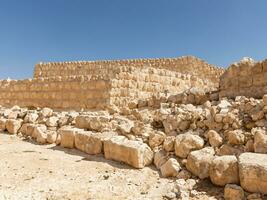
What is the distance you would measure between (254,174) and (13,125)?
7.13m

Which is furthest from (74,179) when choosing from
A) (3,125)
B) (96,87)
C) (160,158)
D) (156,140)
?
(96,87)

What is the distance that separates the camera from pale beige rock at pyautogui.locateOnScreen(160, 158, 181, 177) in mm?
4406

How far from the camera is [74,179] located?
455 cm

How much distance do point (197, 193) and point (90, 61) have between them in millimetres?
17641

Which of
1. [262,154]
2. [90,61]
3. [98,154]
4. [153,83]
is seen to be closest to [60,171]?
[98,154]

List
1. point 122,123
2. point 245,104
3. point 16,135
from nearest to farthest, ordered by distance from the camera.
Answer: point 245,104
point 122,123
point 16,135

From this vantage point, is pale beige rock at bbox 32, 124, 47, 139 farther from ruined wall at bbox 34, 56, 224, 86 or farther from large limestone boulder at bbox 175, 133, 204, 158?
ruined wall at bbox 34, 56, 224, 86

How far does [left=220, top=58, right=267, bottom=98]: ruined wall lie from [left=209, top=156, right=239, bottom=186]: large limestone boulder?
261 centimetres

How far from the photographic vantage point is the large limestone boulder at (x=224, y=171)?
3.77 meters

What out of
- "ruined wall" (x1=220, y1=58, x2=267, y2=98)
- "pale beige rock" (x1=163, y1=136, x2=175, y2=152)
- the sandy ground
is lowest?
the sandy ground

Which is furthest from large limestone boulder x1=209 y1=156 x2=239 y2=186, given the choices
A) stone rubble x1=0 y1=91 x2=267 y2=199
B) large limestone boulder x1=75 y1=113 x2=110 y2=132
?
large limestone boulder x1=75 y1=113 x2=110 y2=132

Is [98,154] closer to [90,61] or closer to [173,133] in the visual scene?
[173,133]

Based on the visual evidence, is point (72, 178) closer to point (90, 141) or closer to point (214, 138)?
point (90, 141)

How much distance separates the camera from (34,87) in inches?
499
